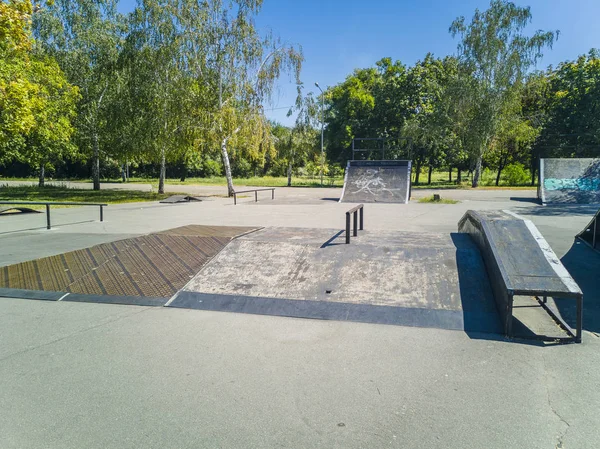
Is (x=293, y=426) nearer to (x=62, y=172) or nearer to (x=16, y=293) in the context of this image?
(x=16, y=293)

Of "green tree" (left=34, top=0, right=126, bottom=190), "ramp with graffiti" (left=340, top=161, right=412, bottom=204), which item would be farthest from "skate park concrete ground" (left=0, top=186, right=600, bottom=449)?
"green tree" (left=34, top=0, right=126, bottom=190)

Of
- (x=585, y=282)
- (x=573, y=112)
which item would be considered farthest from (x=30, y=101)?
(x=573, y=112)

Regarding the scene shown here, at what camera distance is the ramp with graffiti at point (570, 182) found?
16.7 meters

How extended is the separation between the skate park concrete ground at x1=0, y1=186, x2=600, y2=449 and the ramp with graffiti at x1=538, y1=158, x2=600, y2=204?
14473mm

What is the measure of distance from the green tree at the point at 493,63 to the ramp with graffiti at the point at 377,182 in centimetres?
1108

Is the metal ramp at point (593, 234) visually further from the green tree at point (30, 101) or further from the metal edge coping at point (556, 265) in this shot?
the green tree at point (30, 101)

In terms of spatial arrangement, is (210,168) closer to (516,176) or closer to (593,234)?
(516,176)

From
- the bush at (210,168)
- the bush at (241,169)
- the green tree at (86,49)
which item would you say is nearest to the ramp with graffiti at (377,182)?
the green tree at (86,49)

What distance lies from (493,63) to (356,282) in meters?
28.9

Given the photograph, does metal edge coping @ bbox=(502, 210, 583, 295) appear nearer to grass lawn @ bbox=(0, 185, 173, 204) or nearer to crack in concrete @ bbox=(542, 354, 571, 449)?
crack in concrete @ bbox=(542, 354, 571, 449)

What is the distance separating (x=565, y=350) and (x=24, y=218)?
1419 cm

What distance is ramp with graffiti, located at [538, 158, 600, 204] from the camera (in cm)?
1667

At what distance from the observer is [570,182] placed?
18.2m

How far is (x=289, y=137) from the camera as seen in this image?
34094 mm
